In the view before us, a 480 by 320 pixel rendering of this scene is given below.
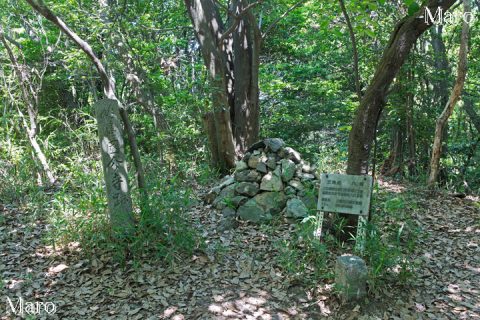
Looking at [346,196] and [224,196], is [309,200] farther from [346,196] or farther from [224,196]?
[224,196]

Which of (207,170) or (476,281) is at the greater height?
(207,170)

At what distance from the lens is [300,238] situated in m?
4.48

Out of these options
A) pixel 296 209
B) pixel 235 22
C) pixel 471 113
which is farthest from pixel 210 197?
pixel 471 113

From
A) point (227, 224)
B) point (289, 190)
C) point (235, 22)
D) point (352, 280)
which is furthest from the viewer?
point (235, 22)

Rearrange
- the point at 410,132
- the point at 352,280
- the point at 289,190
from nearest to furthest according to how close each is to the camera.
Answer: the point at 352,280
the point at 289,190
the point at 410,132

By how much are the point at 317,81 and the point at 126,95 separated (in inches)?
182

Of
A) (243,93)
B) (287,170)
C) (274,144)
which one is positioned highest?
(243,93)

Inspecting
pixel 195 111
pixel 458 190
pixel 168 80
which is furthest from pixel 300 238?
pixel 168 80

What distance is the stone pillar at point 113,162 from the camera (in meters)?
4.24

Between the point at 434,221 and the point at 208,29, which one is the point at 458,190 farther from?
the point at 208,29

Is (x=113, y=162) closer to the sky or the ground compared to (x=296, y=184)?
closer to the sky

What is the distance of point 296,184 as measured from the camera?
5.66 m

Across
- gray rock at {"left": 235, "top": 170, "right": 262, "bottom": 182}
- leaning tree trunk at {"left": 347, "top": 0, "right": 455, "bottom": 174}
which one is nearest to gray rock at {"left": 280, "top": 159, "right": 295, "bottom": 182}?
gray rock at {"left": 235, "top": 170, "right": 262, "bottom": 182}

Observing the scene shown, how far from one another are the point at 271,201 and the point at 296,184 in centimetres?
46
